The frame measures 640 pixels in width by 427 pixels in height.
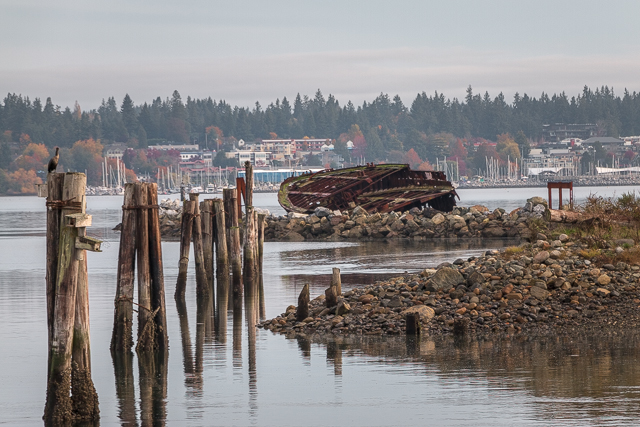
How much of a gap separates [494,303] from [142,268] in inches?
247

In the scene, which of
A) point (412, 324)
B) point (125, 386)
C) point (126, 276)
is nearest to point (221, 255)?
point (412, 324)

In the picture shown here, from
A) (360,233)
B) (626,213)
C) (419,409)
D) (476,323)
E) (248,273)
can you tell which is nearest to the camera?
(419,409)

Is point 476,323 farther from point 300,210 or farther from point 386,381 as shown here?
point 300,210

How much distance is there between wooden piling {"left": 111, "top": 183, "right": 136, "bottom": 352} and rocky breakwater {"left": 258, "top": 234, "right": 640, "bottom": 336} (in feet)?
10.4

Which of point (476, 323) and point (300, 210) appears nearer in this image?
point (476, 323)

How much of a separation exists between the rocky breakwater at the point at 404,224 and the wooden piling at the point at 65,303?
112 ft

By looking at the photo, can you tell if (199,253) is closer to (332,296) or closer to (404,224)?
(332,296)

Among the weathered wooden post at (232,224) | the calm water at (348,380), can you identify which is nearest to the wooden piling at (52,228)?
the calm water at (348,380)

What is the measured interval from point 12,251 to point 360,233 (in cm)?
1587

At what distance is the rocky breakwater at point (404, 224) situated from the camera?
46.7 meters

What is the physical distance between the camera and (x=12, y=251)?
46000mm

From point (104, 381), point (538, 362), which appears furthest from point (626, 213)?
point (104, 381)

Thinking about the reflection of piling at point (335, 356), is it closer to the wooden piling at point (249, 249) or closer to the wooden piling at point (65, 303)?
the wooden piling at point (65, 303)

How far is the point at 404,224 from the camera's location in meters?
49.0
